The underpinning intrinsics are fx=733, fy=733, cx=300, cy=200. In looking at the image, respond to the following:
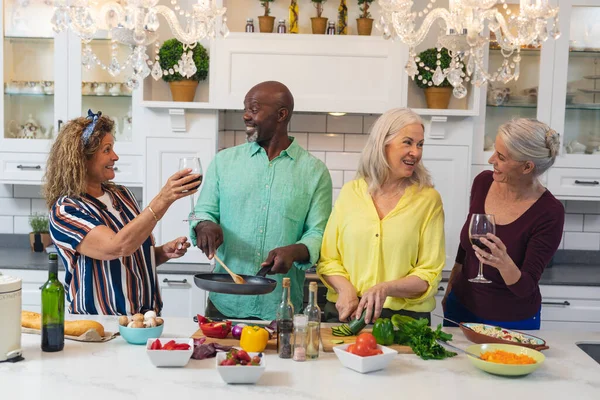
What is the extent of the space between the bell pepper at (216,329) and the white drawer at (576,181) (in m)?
2.47

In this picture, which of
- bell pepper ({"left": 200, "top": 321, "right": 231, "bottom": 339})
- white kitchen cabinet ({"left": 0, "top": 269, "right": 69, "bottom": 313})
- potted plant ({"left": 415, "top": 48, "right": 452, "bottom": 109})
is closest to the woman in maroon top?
bell pepper ({"left": 200, "top": 321, "right": 231, "bottom": 339})

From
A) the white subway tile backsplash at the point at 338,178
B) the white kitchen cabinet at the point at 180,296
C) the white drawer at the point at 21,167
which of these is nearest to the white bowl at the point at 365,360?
the white kitchen cabinet at the point at 180,296

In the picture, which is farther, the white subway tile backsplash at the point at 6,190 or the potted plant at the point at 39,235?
the white subway tile backsplash at the point at 6,190

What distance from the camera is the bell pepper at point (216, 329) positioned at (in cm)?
238

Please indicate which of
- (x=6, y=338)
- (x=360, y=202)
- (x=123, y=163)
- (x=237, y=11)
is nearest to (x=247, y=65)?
(x=237, y=11)

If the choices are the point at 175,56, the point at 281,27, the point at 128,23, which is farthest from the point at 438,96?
the point at 128,23

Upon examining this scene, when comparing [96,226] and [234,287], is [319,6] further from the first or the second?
[234,287]

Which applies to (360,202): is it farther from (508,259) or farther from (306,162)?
(508,259)

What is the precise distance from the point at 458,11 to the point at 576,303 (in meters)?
2.06

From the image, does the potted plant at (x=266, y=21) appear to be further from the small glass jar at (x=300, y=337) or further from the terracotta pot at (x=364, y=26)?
the small glass jar at (x=300, y=337)

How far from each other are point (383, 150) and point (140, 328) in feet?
3.43

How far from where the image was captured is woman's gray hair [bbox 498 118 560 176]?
2697 mm

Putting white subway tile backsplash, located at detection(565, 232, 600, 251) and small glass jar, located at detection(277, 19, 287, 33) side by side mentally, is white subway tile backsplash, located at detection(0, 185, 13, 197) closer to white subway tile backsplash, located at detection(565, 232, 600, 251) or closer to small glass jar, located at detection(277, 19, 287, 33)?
small glass jar, located at detection(277, 19, 287, 33)

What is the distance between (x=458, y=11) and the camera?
2.61m
